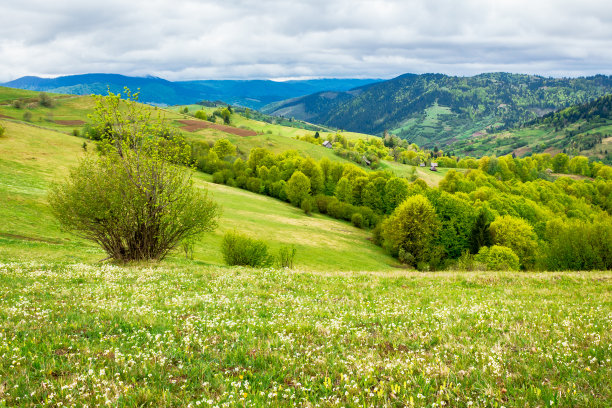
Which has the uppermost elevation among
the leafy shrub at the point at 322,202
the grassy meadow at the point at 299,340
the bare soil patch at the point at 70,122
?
the bare soil patch at the point at 70,122

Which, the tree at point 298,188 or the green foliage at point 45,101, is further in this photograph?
the green foliage at point 45,101

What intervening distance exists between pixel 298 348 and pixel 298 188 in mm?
105034

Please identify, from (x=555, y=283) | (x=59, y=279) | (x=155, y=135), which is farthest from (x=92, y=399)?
(x=155, y=135)

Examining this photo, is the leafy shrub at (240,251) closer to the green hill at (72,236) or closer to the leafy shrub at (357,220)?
the green hill at (72,236)

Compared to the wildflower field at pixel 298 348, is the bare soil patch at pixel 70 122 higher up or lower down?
higher up

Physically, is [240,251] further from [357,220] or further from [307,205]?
[357,220]

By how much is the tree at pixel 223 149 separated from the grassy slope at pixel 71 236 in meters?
49.7

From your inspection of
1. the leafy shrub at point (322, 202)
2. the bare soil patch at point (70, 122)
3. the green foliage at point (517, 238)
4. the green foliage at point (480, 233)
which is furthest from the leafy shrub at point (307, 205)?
the bare soil patch at point (70, 122)

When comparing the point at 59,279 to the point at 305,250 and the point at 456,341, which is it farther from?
the point at 305,250

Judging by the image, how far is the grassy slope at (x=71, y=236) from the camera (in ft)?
145

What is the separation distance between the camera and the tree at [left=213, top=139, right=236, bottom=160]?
156m

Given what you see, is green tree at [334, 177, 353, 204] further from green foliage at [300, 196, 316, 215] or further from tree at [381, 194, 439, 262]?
tree at [381, 194, 439, 262]

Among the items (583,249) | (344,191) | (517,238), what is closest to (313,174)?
(344,191)

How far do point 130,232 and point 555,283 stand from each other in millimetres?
27230
